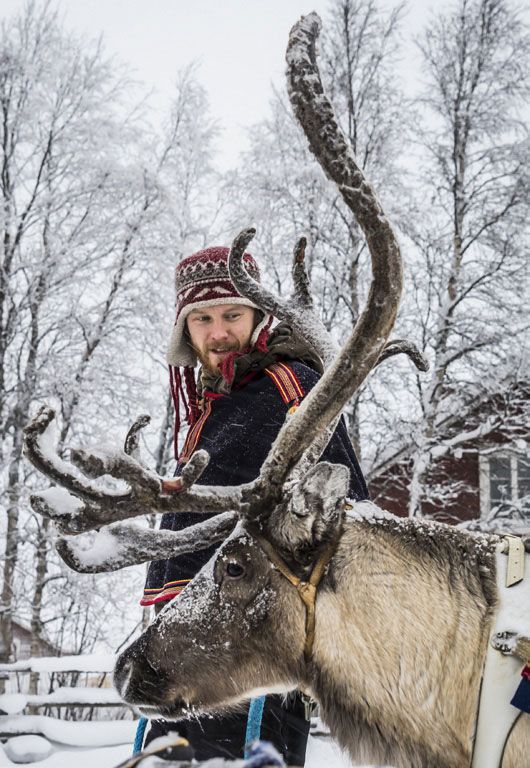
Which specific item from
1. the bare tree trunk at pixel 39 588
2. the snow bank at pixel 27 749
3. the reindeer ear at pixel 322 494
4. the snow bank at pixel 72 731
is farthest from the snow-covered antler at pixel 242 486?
the bare tree trunk at pixel 39 588

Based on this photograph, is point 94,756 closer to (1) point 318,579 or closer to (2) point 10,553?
(2) point 10,553

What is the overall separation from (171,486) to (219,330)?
37.3 inches

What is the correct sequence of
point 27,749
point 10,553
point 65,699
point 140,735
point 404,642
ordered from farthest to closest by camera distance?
point 10,553 < point 65,699 < point 27,749 < point 140,735 < point 404,642

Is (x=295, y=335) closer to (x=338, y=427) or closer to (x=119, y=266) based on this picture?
(x=338, y=427)

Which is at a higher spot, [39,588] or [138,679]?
[138,679]

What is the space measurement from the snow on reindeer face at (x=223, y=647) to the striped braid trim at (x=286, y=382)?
0.64m

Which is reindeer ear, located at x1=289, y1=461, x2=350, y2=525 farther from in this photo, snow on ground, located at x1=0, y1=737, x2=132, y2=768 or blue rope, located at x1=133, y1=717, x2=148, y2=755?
snow on ground, located at x1=0, y1=737, x2=132, y2=768

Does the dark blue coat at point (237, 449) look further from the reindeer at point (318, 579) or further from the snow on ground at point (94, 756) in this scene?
the snow on ground at point (94, 756)

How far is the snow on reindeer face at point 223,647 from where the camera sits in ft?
5.85

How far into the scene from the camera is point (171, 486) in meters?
1.87

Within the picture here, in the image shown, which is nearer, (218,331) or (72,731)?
(218,331)

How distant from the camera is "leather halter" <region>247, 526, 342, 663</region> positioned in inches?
68.7

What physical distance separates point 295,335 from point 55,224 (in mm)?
8200

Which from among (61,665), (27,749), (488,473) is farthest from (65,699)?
(488,473)
